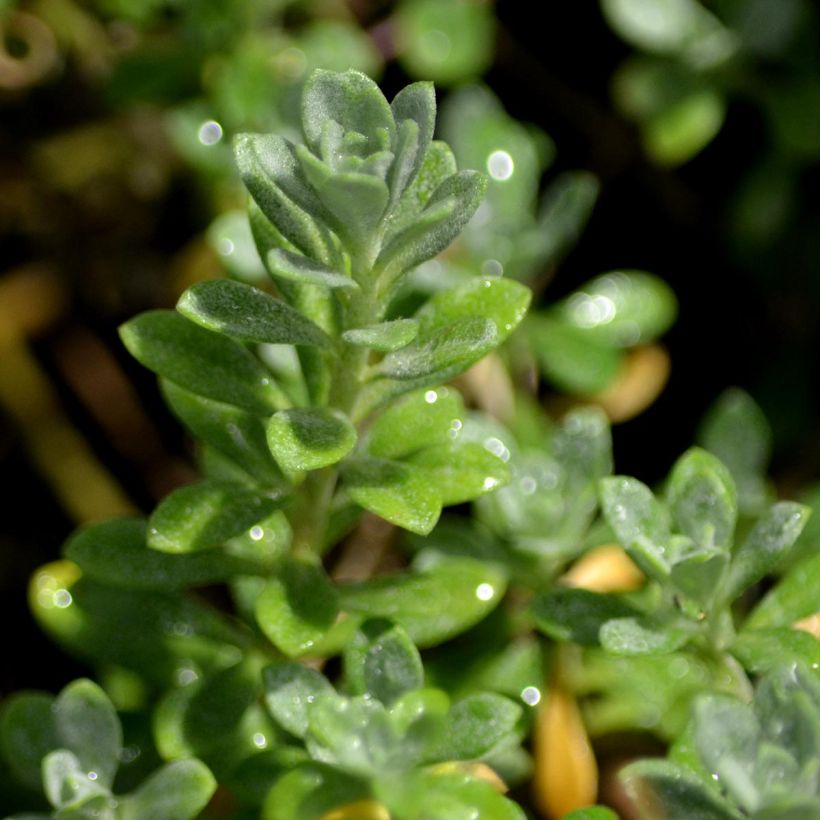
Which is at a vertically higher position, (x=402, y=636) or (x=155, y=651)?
(x=402, y=636)

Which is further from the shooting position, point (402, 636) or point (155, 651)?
point (155, 651)

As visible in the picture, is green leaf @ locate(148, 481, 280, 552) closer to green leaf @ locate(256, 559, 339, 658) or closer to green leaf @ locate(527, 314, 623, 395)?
green leaf @ locate(256, 559, 339, 658)

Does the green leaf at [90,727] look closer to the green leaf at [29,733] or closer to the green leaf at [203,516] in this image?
the green leaf at [29,733]

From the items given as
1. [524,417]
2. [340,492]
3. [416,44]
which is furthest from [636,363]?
[340,492]

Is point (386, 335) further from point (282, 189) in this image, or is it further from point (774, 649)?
point (774, 649)

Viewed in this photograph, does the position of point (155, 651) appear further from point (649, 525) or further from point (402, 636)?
point (649, 525)

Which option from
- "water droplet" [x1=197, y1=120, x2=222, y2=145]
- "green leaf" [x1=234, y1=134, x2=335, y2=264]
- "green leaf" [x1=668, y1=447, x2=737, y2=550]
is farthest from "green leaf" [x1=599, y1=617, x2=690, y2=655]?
"water droplet" [x1=197, y1=120, x2=222, y2=145]

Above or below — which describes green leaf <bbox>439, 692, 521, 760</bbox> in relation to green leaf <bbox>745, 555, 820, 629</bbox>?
below

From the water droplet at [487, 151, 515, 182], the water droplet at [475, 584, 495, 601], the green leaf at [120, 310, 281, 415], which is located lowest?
the water droplet at [475, 584, 495, 601]
